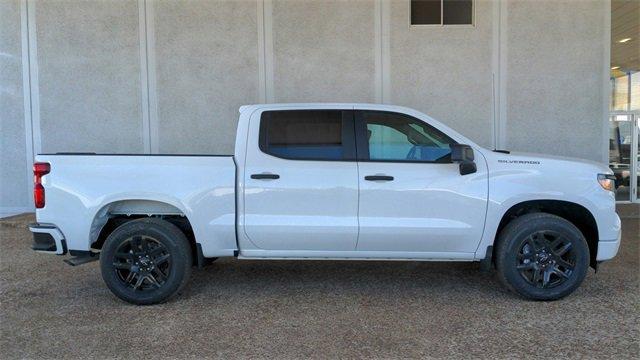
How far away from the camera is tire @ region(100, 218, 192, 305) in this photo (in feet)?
15.9

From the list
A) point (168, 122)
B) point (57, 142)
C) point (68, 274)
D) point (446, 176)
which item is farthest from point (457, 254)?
point (57, 142)

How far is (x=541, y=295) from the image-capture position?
4832 millimetres

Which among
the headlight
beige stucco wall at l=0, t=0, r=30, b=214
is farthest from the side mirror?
beige stucco wall at l=0, t=0, r=30, b=214

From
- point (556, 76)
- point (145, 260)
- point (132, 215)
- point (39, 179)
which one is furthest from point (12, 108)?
point (556, 76)

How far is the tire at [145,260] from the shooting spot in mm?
4844

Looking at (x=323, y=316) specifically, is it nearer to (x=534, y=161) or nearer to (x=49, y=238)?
(x=534, y=161)

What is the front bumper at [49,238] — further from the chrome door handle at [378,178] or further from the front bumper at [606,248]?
the front bumper at [606,248]

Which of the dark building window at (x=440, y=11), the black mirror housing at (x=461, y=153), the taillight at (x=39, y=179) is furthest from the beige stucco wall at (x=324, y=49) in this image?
the taillight at (x=39, y=179)

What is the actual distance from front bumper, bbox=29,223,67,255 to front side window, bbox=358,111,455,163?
2.94 meters

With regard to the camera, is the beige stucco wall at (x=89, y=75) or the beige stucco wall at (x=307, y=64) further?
the beige stucco wall at (x=89, y=75)

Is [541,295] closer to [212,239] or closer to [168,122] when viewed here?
[212,239]

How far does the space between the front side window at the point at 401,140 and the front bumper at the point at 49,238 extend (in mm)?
2936

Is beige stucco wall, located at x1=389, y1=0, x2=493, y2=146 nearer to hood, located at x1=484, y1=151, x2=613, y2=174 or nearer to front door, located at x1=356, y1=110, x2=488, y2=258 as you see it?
hood, located at x1=484, y1=151, x2=613, y2=174

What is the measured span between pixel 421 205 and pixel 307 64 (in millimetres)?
5843
